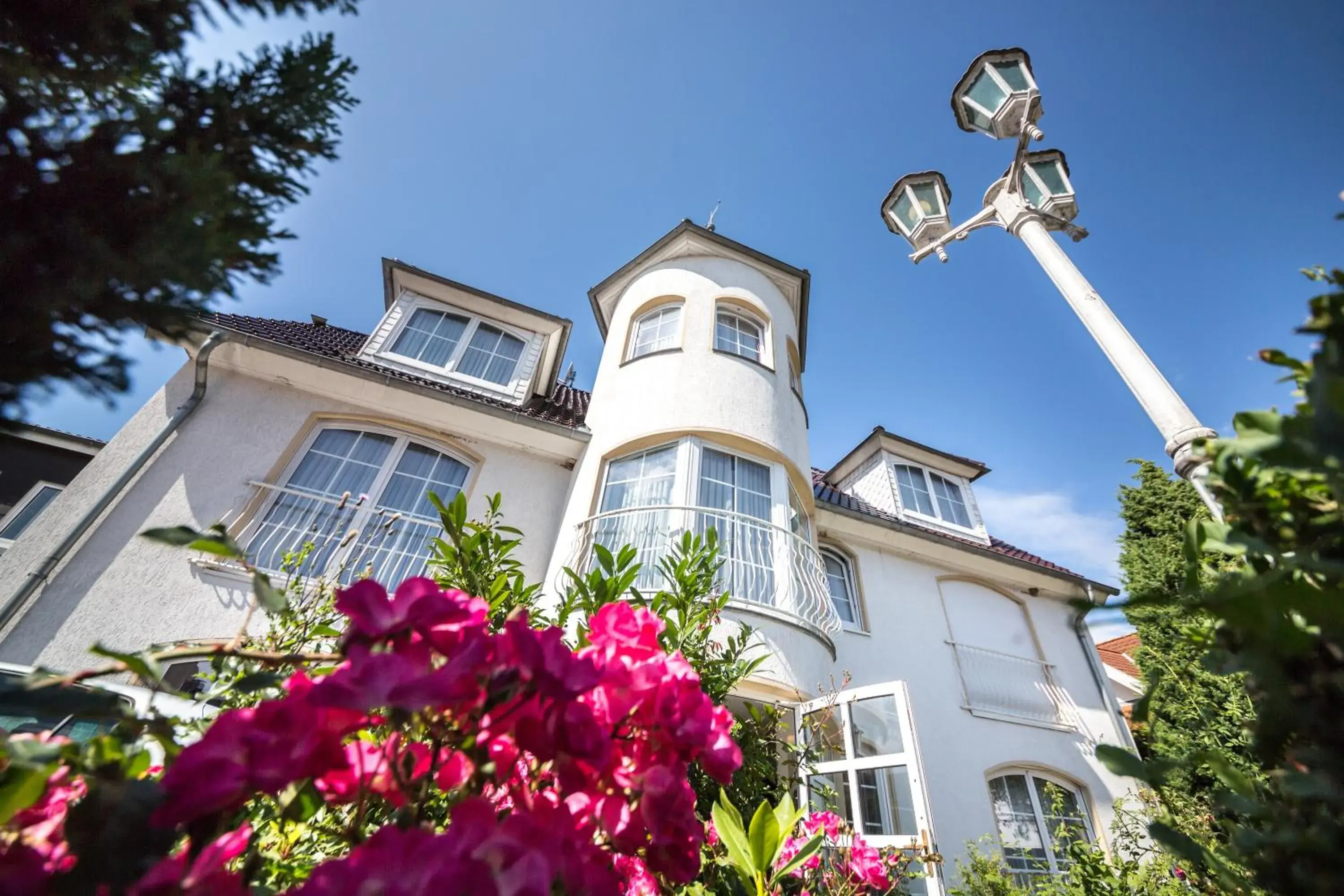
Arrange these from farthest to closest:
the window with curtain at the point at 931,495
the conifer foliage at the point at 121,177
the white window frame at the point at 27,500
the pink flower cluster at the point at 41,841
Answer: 1. the window with curtain at the point at 931,495
2. the white window frame at the point at 27,500
3. the conifer foliage at the point at 121,177
4. the pink flower cluster at the point at 41,841

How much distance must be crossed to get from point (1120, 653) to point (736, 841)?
61.1 ft

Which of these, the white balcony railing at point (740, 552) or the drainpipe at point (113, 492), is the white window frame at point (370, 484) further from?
the white balcony railing at point (740, 552)

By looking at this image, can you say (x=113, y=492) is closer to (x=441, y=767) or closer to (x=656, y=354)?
(x=656, y=354)

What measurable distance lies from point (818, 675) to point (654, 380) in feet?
14.1

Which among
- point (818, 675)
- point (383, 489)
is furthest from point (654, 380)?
point (818, 675)

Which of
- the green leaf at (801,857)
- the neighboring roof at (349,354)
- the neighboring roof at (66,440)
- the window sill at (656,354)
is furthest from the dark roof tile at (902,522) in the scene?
the neighboring roof at (66,440)

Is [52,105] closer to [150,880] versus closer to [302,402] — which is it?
[150,880]

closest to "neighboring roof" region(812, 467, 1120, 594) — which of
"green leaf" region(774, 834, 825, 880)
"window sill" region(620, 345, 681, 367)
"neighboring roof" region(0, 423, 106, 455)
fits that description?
"window sill" region(620, 345, 681, 367)

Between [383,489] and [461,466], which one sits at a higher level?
[461,466]

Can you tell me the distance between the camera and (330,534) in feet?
19.3

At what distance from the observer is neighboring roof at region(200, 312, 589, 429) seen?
6.95 m

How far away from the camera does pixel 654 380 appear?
761 centimetres

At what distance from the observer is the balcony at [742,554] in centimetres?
575

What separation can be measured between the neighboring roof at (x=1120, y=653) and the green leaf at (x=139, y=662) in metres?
16.7
